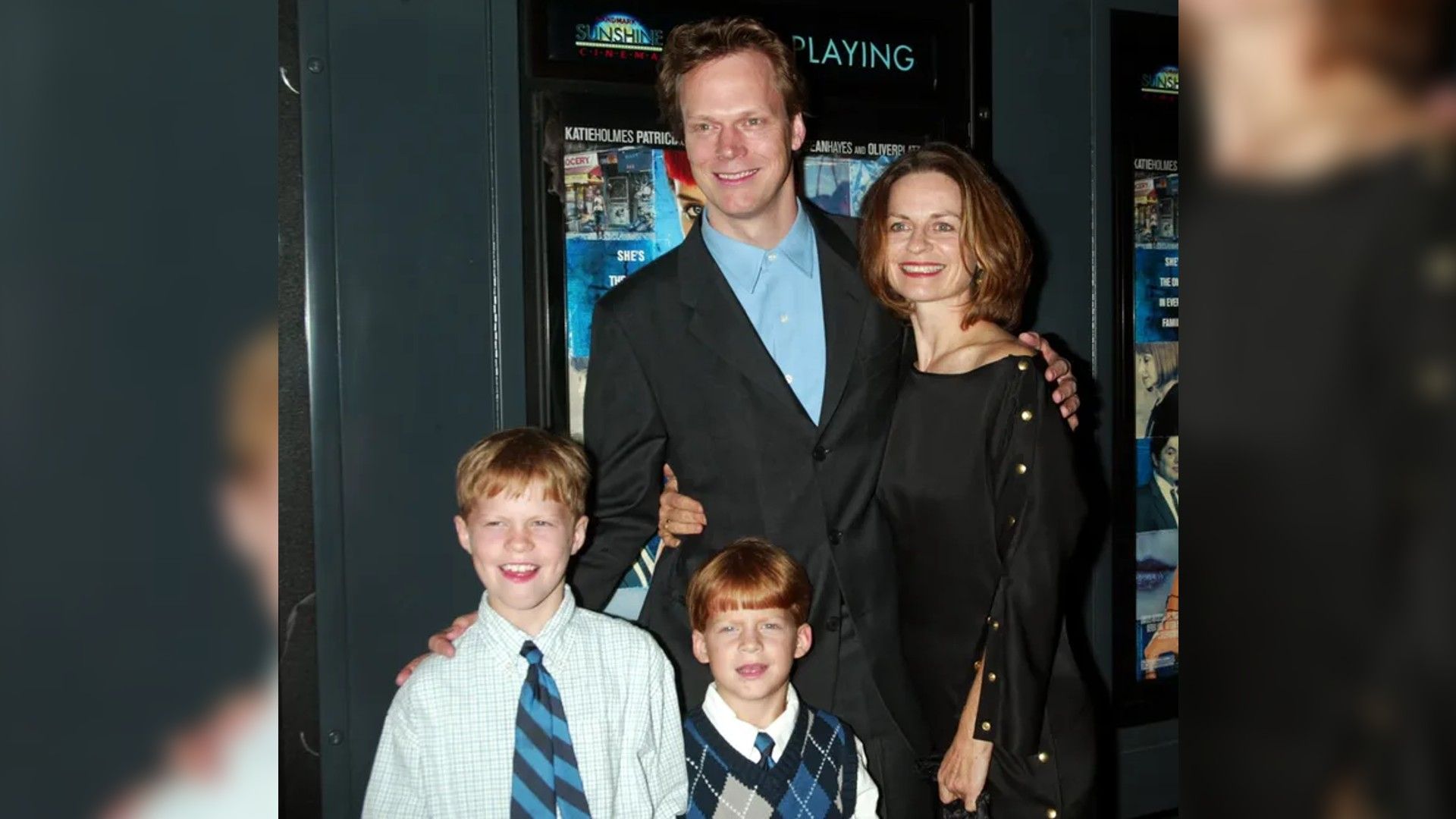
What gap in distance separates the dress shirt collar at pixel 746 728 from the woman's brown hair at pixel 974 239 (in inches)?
30.0

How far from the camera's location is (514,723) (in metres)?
1.91

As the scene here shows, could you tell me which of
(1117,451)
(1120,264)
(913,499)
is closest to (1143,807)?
(1117,451)

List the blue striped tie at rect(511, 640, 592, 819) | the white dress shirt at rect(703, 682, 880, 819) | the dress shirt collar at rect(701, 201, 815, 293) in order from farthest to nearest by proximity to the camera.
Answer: the dress shirt collar at rect(701, 201, 815, 293) → the white dress shirt at rect(703, 682, 880, 819) → the blue striped tie at rect(511, 640, 592, 819)

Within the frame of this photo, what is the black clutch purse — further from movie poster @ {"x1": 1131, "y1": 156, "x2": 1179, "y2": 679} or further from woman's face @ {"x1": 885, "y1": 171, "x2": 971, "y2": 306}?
movie poster @ {"x1": 1131, "y1": 156, "x2": 1179, "y2": 679}

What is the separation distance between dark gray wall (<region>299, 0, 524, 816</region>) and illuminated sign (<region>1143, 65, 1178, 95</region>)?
1.81 metres

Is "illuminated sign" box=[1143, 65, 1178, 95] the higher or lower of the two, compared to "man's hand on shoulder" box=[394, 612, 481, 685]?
higher

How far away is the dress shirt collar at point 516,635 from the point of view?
6.43 ft

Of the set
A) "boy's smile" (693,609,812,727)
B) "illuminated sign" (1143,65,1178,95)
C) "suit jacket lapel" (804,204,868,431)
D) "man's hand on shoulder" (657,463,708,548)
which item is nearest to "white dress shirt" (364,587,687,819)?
"boy's smile" (693,609,812,727)

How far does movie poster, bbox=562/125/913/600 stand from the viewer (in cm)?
280

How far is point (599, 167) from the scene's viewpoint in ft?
9.22

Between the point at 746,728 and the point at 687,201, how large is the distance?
131cm

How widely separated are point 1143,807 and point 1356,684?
11.8ft

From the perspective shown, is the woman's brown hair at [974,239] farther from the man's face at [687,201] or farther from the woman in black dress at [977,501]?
the man's face at [687,201]

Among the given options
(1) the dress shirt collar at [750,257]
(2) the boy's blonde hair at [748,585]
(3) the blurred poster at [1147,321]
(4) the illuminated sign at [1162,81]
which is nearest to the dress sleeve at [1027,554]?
(2) the boy's blonde hair at [748,585]
